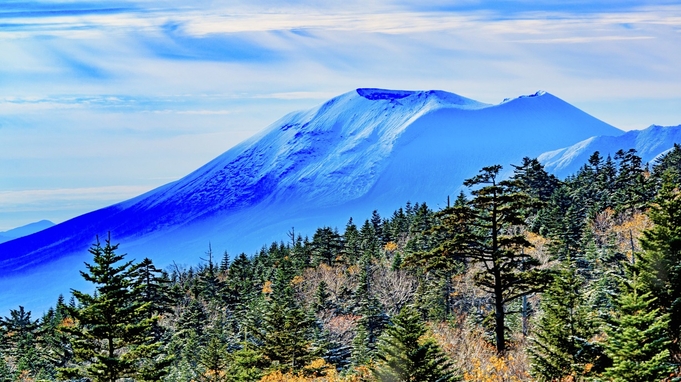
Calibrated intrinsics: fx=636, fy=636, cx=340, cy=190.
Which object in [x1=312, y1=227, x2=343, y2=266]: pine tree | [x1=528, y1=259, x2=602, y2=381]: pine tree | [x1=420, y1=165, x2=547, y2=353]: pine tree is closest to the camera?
[x1=528, y1=259, x2=602, y2=381]: pine tree

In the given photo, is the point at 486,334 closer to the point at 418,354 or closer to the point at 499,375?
Answer: the point at 499,375

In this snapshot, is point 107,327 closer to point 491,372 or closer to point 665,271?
point 491,372

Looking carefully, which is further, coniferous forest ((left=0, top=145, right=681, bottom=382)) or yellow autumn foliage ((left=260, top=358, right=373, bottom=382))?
yellow autumn foliage ((left=260, top=358, right=373, bottom=382))

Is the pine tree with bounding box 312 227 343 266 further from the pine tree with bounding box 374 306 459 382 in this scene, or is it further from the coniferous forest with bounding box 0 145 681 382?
the pine tree with bounding box 374 306 459 382

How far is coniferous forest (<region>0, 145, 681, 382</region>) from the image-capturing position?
59.3ft

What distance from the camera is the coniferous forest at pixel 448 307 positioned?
59.3 ft

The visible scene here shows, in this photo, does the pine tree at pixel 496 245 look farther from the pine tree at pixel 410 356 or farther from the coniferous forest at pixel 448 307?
the pine tree at pixel 410 356

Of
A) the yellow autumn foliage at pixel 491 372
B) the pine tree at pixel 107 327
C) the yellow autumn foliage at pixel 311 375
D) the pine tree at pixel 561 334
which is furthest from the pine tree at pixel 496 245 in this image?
the pine tree at pixel 107 327

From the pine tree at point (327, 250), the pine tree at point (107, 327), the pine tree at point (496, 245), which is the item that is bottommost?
the pine tree at point (107, 327)

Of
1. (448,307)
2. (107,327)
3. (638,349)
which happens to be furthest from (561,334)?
(448,307)

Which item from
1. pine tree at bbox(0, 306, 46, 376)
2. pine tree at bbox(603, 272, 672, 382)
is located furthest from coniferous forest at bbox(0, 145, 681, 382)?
pine tree at bbox(0, 306, 46, 376)

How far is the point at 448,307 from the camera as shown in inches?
2009

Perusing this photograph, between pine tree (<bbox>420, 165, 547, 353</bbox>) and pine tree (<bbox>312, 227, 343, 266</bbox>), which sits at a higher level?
pine tree (<bbox>312, 227, 343, 266</bbox>)

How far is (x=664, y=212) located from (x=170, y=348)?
39494 millimetres
